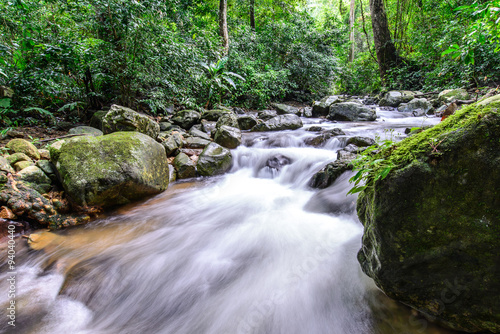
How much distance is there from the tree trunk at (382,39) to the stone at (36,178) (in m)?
15.5

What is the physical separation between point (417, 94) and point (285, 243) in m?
11.9

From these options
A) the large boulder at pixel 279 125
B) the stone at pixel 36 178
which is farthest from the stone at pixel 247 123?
the stone at pixel 36 178

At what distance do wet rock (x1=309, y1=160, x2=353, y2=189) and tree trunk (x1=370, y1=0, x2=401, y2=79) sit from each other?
40.0ft

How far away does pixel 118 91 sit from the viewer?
23.2 ft

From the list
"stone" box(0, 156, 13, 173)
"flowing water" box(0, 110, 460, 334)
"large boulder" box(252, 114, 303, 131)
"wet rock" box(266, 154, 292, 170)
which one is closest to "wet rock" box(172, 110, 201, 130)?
"large boulder" box(252, 114, 303, 131)

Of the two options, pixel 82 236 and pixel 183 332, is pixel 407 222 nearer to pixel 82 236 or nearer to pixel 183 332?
pixel 183 332

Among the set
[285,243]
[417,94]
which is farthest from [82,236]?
[417,94]

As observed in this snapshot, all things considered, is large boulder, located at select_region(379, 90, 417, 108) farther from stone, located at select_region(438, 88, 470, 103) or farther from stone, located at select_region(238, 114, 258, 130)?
stone, located at select_region(238, 114, 258, 130)

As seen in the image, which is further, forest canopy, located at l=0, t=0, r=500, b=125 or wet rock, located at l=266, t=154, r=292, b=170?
wet rock, located at l=266, t=154, r=292, b=170

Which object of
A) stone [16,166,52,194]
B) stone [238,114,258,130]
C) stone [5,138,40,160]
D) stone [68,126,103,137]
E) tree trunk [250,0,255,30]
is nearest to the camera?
stone [16,166,52,194]

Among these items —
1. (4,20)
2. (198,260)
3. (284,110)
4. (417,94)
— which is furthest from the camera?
(284,110)

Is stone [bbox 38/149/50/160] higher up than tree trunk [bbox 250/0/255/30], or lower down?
lower down

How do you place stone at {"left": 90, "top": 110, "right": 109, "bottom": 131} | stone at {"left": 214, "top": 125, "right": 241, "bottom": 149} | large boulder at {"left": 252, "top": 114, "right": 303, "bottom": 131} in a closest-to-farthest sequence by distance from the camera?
stone at {"left": 90, "top": 110, "right": 109, "bottom": 131} < stone at {"left": 214, "top": 125, "right": 241, "bottom": 149} < large boulder at {"left": 252, "top": 114, "right": 303, "bottom": 131}

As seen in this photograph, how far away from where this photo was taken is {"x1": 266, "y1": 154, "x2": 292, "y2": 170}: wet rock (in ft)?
18.2
